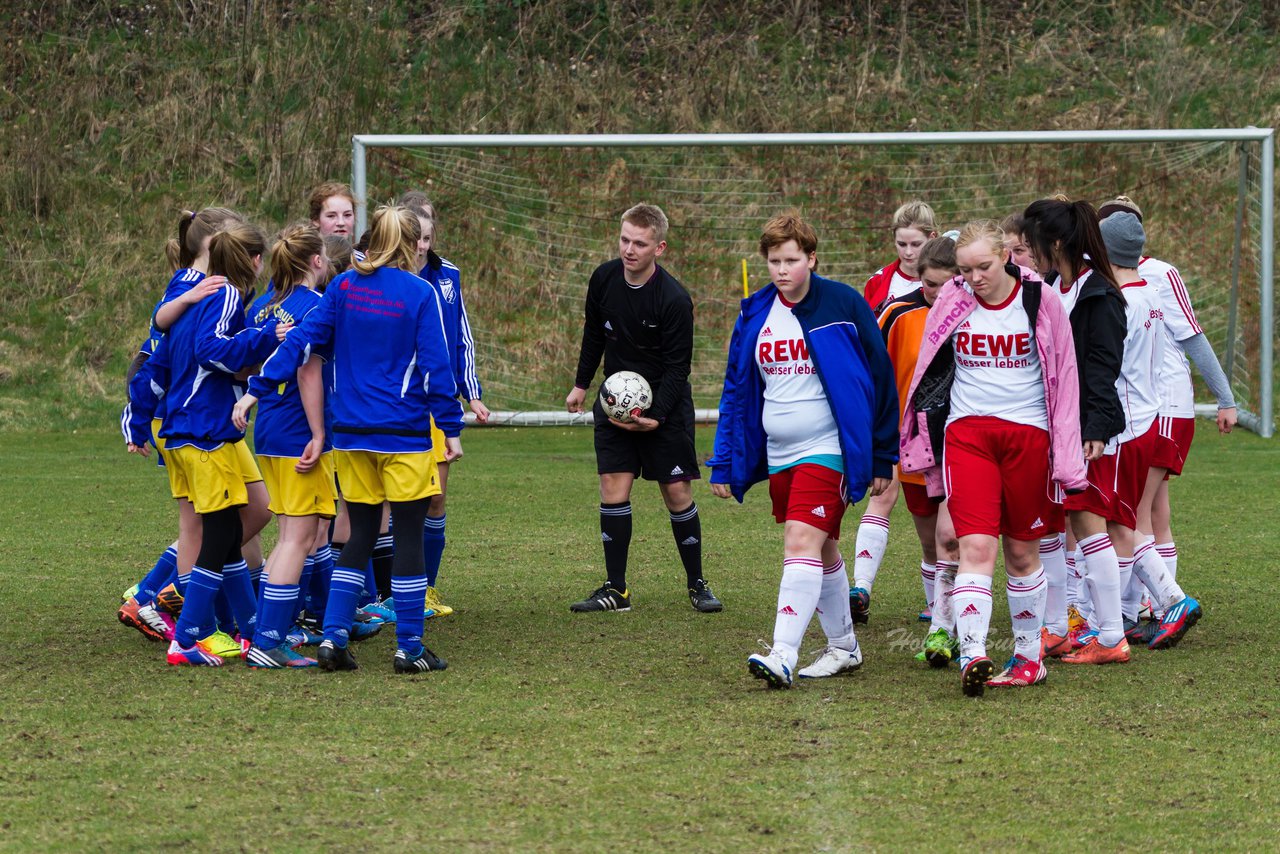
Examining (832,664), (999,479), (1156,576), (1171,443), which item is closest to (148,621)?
(832,664)

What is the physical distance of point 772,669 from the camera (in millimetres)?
4996

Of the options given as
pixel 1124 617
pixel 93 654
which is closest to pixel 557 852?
pixel 93 654

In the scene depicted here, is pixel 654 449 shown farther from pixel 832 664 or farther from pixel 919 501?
pixel 832 664

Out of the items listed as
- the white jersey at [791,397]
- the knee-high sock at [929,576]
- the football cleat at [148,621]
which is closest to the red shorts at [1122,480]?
the knee-high sock at [929,576]

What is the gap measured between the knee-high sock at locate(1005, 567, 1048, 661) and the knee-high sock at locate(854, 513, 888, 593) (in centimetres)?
141

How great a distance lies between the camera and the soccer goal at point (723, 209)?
14.0m

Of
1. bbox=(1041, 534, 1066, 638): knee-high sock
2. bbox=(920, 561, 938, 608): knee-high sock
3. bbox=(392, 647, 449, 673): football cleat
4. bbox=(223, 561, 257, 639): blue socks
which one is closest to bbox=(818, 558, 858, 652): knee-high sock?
bbox=(1041, 534, 1066, 638): knee-high sock

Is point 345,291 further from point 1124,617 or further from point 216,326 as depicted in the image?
point 1124,617

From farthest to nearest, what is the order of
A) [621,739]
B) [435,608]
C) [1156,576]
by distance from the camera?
[435,608], [1156,576], [621,739]

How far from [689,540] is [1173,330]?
2.27 m

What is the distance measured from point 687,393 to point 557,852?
144 inches

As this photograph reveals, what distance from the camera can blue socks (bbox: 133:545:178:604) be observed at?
5957 millimetres

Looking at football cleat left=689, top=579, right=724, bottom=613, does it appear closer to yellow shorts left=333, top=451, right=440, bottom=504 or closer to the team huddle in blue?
the team huddle in blue

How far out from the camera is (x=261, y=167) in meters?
16.2
